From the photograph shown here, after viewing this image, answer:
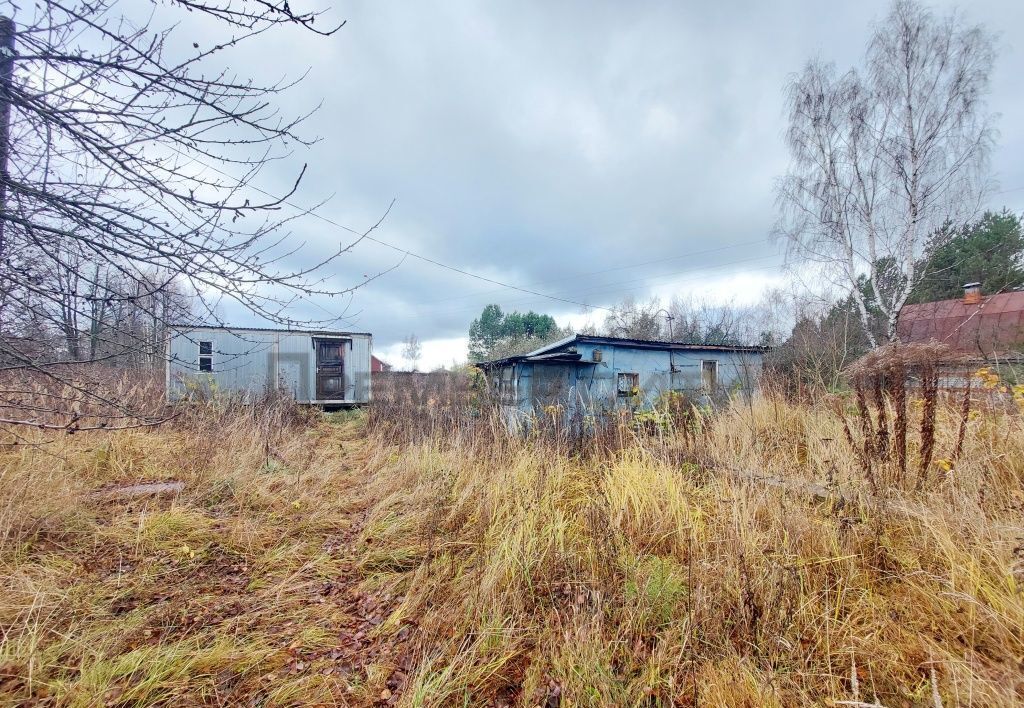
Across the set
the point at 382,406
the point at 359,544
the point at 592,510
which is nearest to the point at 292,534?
Result: the point at 359,544

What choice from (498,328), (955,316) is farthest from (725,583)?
(498,328)

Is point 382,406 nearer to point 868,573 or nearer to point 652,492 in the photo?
point 652,492

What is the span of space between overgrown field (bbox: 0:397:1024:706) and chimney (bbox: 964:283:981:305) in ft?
49.3

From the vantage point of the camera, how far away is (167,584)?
244 cm

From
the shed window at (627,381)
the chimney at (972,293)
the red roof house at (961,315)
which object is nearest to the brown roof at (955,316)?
the red roof house at (961,315)

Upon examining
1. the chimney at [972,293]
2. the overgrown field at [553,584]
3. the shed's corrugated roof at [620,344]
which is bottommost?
the overgrown field at [553,584]

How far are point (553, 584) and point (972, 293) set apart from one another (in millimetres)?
19452

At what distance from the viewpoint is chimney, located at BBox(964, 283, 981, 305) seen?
1297cm

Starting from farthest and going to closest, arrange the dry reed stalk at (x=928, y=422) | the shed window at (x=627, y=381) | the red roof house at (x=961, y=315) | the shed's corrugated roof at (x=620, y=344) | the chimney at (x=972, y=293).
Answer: the chimney at (x=972, y=293) < the red roof house at (x=961, y=315) < the shed window at (x=627, y=381) < the shed's corrugated roof at (x=620, y=344) < the dry reed stalk at (x=928, y=422)

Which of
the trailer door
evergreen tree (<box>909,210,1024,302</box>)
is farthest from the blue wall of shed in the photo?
evergreen tree (<box>909,210,1024,302</box>)

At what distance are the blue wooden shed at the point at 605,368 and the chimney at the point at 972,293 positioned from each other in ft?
26.3

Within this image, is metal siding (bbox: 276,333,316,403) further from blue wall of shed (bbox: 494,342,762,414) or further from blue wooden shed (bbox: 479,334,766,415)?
blue wall of shed (bbox: 494,342,762,414)

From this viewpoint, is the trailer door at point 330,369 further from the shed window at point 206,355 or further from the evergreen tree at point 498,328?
the evergreen tree at point 498,328

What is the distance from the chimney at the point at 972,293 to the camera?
1297cm
